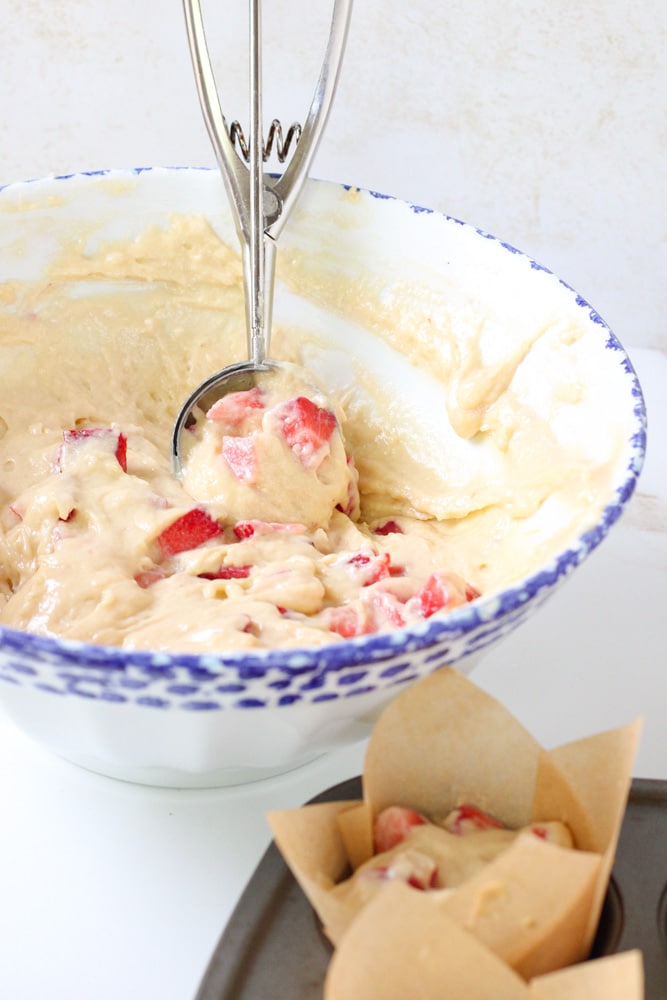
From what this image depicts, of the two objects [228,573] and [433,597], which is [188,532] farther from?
[433,597]

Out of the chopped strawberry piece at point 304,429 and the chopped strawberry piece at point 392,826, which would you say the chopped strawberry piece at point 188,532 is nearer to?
the chopped strawberry piece at point 304,429

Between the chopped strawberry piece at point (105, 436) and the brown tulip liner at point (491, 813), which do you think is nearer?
the brown tulip liner at point (491, 813)

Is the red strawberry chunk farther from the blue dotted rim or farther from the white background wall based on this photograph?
the white background wall

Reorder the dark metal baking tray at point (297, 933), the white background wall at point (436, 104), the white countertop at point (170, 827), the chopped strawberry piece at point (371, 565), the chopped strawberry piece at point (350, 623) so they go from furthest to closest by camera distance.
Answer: the white background wall at point (436, 104) < the chopped strawberry piece at point (371, 565) < the chopped strawberry piece at point (350, 623) < the white countertop at point (170, 827) < the dark metal baking tray at point (297, 933)

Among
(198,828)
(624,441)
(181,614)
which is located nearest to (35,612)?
(181,614)

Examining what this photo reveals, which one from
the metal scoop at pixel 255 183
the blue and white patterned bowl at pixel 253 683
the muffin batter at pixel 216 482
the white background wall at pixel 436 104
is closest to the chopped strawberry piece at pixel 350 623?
the muffin batter at pixel 216 482
